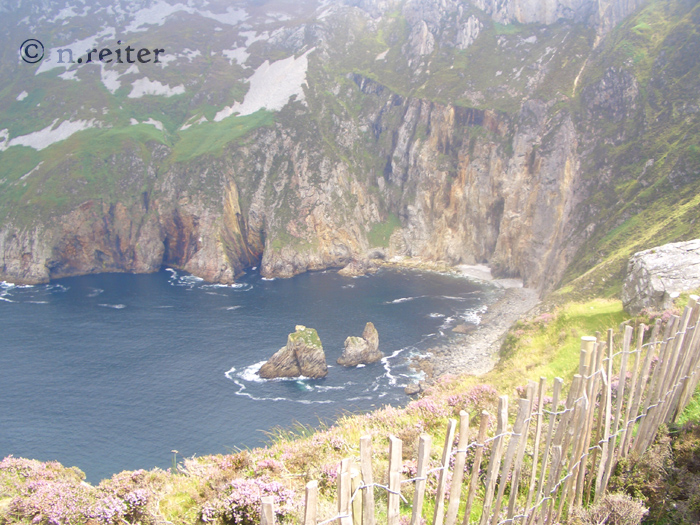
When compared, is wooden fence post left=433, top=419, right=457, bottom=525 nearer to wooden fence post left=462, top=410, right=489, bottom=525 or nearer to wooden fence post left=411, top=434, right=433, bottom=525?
wooden fence post left=411, top=434, right=433, bottom=525

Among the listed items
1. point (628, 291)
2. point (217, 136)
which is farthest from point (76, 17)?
point (628, 291)

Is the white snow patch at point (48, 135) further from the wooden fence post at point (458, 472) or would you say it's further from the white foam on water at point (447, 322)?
the wooden fence post at point (458, 472)

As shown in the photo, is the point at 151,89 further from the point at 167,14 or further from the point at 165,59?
the point at 167,14

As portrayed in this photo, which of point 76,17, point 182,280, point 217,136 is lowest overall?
point 182,280

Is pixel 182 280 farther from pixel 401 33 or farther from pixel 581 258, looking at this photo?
pixel 401 33

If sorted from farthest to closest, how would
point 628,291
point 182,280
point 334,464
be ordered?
point 182,280 < point 628,291 < point 334,464

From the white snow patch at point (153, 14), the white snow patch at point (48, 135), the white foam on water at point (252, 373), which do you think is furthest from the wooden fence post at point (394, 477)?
the white snow patch at point (153, 14)
